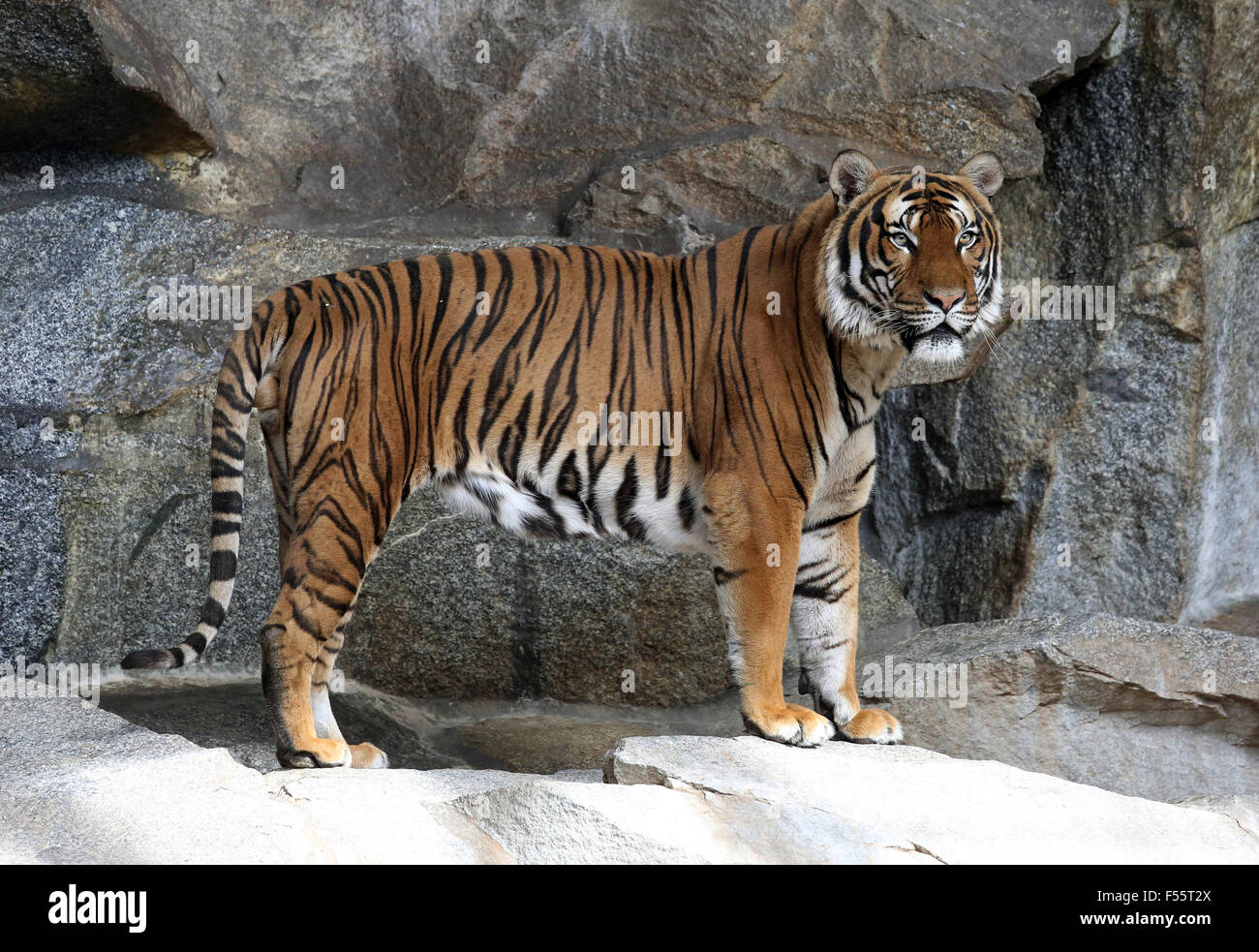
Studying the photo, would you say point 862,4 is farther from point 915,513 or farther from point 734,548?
point 734,548

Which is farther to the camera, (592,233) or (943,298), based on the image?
(592,233)

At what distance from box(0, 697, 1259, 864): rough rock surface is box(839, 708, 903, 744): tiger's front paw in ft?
1.85

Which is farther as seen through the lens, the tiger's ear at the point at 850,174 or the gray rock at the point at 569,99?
the gray rock at the point at 569,99

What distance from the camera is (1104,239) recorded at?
6.39 meters

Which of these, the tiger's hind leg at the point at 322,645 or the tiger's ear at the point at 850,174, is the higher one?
the tiger's ear at the point at 850,174

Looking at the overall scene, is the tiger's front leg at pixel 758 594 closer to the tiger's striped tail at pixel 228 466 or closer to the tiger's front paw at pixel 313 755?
the tiger's front paw at pixel 313 755

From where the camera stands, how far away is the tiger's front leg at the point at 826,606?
469 cm

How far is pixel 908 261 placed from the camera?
430 cm

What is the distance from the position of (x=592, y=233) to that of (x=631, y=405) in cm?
201

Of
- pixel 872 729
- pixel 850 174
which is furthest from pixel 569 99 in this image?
pixel 872 729

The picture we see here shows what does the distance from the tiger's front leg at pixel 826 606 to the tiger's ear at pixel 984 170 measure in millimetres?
1203

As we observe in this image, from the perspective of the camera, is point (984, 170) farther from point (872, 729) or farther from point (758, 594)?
point (872, 729)

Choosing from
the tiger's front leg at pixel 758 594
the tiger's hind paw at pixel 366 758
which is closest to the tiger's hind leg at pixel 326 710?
the tiger's hind paw at pixel 366 758

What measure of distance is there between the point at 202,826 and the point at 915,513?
4.34 meters
